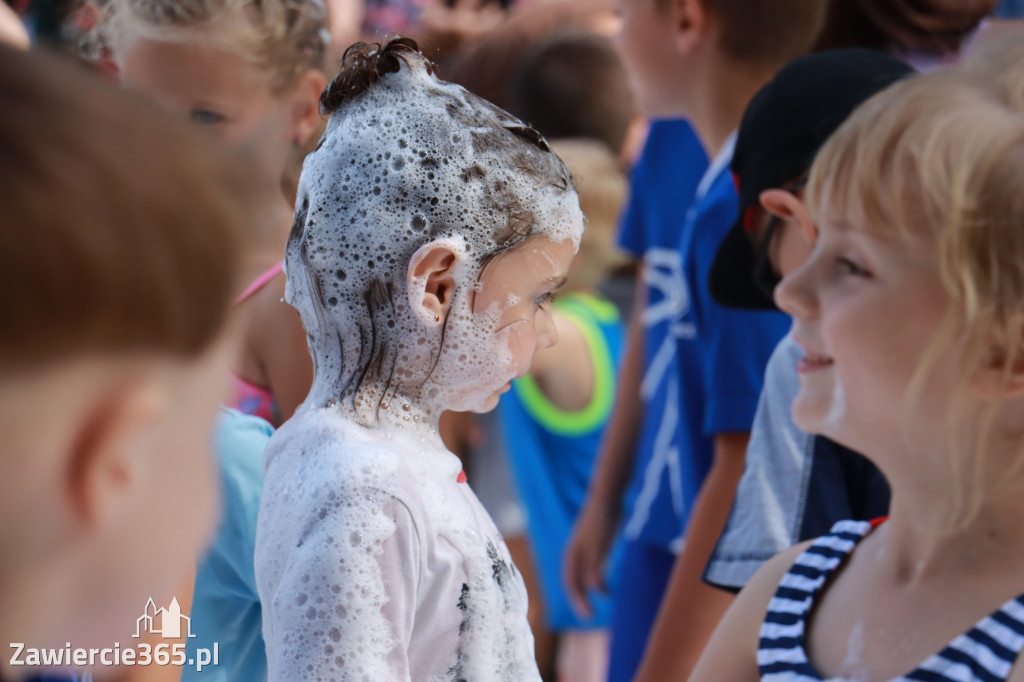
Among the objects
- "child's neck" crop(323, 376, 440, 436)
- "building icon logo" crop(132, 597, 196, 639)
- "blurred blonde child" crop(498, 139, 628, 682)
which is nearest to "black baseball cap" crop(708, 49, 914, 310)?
"child's neck" crop(323, 376, 440, 436)

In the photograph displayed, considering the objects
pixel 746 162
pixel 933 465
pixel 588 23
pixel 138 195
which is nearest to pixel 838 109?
pixel 746 162

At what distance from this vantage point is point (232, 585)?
134cm

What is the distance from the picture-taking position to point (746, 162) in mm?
1604

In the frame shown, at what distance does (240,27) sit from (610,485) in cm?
160

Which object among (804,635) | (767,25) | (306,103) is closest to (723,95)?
(767,25)

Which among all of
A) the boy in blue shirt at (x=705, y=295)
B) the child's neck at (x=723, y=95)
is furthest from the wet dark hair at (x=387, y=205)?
the child's neck at (x=723, y=95)

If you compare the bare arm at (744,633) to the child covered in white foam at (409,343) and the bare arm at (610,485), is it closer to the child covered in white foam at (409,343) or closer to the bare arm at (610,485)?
the child covered in white foam at (409,343)

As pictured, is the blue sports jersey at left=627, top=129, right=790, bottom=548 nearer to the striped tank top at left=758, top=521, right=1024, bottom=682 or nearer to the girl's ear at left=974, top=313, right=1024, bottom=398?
the striped tank top at left=758, top=521, right=1024, bottom=682

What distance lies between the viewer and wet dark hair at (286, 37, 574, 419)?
1142mm

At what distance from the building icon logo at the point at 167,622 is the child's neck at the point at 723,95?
1.46 metres

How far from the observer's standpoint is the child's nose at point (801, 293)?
106cm

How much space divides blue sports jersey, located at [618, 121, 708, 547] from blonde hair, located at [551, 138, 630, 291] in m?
0.72

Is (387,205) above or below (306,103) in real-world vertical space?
below

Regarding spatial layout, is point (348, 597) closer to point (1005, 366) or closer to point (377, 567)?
point (377, 567)
